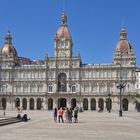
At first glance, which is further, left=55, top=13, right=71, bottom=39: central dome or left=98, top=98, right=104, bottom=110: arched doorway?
left=55, top=13, right=71, bottom=39: central dome

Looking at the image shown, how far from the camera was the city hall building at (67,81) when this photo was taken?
4446 inches

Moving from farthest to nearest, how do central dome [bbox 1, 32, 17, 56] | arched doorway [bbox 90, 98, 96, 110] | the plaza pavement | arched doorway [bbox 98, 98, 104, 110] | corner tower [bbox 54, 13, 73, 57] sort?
central dome [bbox 1, 32, 17, 56], corner tower [bbox 54, 13, 73, 57], arched doorway [bbox 90, 98, 96, 110], arched doorway [bbox 98, 98, 104, 110], the plaza pavement

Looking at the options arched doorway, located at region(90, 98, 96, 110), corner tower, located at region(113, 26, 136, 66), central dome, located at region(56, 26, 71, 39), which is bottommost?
arched doorway, located at region(90, 98, 96, 110)

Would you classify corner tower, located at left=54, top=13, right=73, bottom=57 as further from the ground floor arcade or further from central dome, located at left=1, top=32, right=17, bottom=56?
central dome, located at left=1, top=32, right=17, bottom=56

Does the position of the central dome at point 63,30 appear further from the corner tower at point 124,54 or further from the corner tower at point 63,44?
the corner tower at point 124,54

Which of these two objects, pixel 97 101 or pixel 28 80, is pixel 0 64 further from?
pixel 97 101

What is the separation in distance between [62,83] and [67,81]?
1.84 meters

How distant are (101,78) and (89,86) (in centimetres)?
428

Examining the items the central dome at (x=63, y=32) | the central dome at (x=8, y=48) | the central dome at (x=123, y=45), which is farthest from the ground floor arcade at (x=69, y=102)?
the central dome at (x=63, y=32)

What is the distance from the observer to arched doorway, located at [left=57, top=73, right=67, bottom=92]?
116 m

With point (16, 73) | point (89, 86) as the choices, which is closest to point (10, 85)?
point (16, 73)

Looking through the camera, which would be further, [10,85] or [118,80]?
[10,85]

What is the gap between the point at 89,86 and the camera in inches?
4510

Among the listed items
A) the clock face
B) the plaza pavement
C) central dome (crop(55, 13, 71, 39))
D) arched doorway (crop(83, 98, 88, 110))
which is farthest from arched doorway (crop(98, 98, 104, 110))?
the plaza pavement
